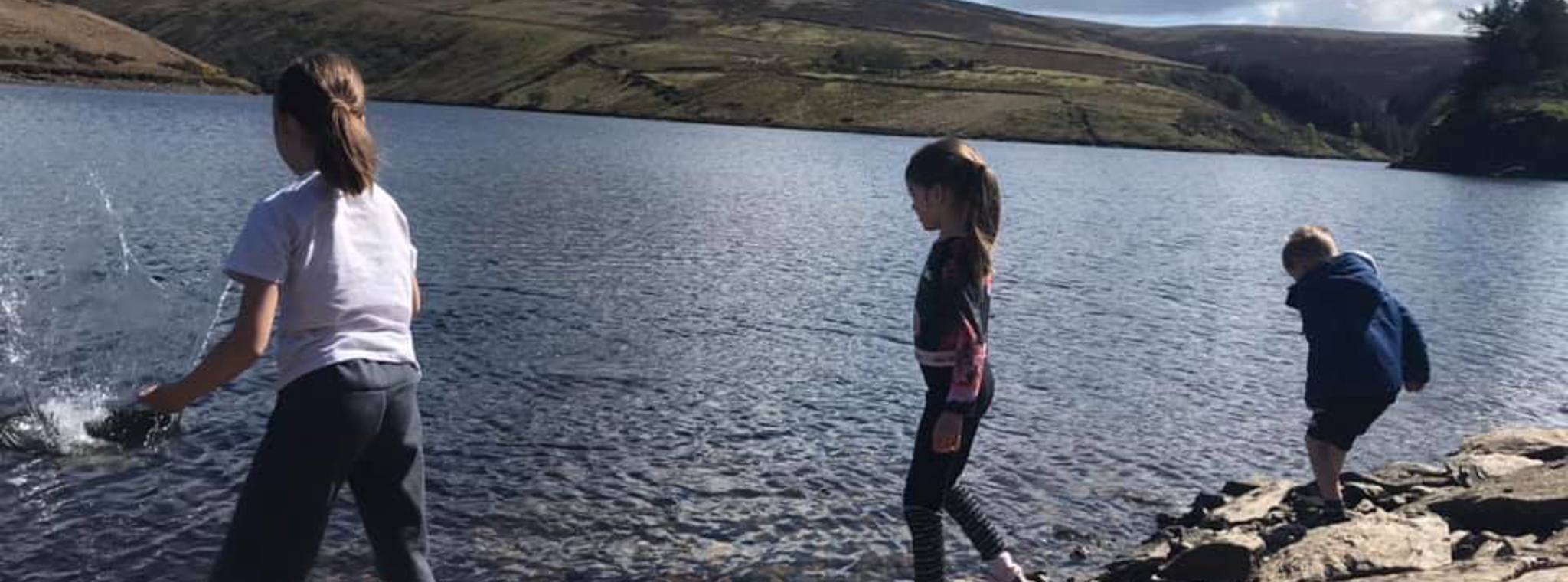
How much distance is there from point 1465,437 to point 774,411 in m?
11.0

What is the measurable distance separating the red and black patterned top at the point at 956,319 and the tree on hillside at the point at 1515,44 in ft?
618

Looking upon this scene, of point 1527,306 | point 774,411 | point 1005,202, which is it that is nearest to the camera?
point 774,411

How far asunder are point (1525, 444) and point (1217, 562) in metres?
8.45

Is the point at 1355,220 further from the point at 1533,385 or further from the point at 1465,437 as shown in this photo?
the point at 1465,437

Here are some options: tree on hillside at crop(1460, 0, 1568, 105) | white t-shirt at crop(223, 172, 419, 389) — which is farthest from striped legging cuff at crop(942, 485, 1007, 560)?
tree on hillside at crop(1460, 0, 1568, 105)

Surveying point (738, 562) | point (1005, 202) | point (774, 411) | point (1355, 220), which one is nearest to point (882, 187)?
point (1005, 202)

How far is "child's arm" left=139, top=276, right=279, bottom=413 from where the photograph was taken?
553 centimetres

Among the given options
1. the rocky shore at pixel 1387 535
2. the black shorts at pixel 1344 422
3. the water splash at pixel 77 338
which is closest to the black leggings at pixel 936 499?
the rocky shore at pixel 1387 535

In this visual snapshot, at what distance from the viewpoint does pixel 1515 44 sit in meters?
176

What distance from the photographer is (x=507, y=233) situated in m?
39.2

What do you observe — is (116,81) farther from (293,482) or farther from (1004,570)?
(293,482)

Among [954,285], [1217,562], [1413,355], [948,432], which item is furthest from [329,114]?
[1413,355]

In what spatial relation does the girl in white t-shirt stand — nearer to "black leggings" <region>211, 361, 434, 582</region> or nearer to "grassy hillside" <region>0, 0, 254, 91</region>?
"black leggings" <region>211, 361, 434, 582</region>

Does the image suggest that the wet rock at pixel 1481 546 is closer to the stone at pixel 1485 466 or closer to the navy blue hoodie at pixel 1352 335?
the navy blue hoodie at pixel 1352 335
